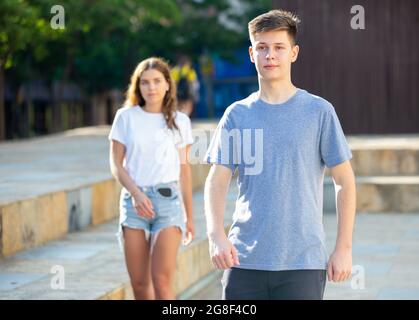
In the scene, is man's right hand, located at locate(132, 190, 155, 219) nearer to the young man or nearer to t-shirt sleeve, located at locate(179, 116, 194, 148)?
t-shirt sleeve, located at locate(179, 116, 194, 148)

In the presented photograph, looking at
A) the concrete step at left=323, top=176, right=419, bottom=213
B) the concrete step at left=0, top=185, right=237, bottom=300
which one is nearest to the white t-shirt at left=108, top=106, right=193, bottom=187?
the concrete step at left=0, top=185, right=237, bottom=300

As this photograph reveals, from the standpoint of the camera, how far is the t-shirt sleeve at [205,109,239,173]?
4094 millimetres

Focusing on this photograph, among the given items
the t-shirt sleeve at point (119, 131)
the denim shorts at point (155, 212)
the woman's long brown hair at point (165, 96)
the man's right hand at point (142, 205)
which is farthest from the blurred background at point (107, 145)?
the woman's long brown hair at point (165, 96)

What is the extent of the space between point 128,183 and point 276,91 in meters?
2.67

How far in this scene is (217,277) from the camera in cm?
1034

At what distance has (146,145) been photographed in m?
6.80

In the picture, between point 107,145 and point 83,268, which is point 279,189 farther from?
point 107,145

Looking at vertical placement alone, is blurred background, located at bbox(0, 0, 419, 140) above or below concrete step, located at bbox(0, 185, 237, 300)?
above

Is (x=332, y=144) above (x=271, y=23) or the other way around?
the other way around

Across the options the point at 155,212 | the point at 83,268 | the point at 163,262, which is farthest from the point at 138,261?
the point at 83,268

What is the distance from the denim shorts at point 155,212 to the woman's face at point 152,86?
22.5 inches

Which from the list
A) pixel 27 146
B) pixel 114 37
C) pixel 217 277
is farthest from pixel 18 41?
pixel 114 37

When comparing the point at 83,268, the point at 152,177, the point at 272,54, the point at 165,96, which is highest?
the point at 272,54

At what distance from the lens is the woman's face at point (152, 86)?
6836mm
